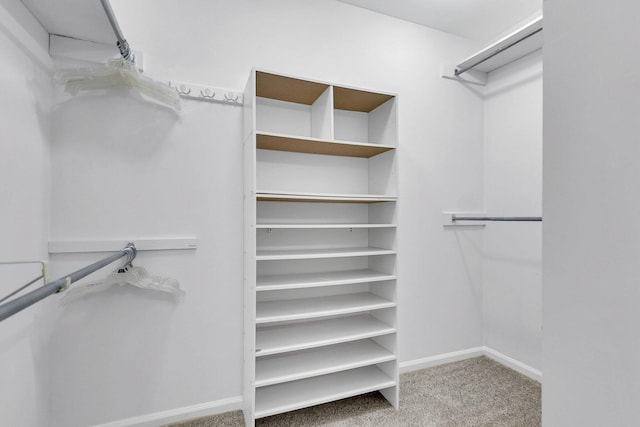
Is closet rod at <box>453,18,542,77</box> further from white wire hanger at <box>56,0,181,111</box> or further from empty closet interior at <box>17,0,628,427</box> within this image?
white wire hanger at <box>56,0,181,111</box>

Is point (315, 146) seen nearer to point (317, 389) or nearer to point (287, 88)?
point (287, 88)

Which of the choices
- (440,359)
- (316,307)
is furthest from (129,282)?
(440,359)

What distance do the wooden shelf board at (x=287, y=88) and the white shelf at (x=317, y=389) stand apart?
183cm

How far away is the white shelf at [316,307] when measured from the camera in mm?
1601

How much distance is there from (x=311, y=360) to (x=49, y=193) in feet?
5.64

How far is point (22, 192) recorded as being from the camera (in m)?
1.26

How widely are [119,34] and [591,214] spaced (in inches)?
74.8

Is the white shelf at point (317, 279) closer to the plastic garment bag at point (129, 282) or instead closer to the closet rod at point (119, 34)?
the plastic garment bag at point (129, 282)

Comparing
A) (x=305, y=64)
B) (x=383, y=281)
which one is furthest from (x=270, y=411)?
(x=305, y=64)

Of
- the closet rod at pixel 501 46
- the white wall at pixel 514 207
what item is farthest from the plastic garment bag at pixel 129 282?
the closet rod at pixel 501 46

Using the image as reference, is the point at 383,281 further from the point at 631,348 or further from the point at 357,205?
the point at 631,348

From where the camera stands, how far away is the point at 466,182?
249cm

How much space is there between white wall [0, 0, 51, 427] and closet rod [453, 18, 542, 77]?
2.70 meters

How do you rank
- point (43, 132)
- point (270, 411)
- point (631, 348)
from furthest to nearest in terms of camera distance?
point (270, 411) → point (43, 132) → point (631, 348)
